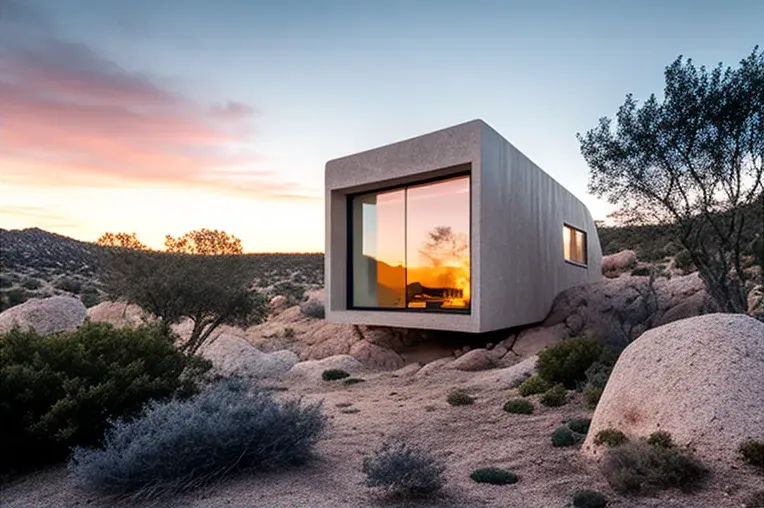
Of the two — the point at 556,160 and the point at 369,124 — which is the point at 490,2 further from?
the point at 556,160

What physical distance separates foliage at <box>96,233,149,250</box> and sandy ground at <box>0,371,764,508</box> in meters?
6.62

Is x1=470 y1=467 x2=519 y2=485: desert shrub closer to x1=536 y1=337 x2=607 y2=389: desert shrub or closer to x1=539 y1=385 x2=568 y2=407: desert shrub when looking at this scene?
x1=539 y1=385 x2=568 y2=407: desert shrub

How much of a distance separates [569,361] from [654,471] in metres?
4.10

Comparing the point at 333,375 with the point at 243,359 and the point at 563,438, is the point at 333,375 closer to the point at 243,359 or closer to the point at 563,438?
the point at 243,359

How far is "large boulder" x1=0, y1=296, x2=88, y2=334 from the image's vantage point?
1327cm

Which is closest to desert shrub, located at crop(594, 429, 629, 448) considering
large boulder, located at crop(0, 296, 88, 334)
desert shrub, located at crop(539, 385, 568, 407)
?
desert shrub, located at crop(539, 385, 568, 407)

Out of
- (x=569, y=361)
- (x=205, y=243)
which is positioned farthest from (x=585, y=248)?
(x=205, y=243)

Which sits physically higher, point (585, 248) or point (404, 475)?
point (585, 248)

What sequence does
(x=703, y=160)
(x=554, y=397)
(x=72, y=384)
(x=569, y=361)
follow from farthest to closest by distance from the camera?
(x=703, y=160), (x=569, y=361), (x=554, y=397), (x=72, y=384)

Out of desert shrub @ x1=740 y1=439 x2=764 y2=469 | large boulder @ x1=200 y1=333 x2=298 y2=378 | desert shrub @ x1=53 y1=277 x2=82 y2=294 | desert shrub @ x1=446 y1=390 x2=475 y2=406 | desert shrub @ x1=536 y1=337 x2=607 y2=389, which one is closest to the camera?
desert shrub @ x1=740 y1=439 x2=764 y2=469

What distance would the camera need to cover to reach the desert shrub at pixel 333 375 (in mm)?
11289

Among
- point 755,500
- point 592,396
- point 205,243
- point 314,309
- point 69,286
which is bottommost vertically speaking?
point 755,500

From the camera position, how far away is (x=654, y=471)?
451cm

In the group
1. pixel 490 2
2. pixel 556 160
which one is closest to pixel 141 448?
pixel 490 2
